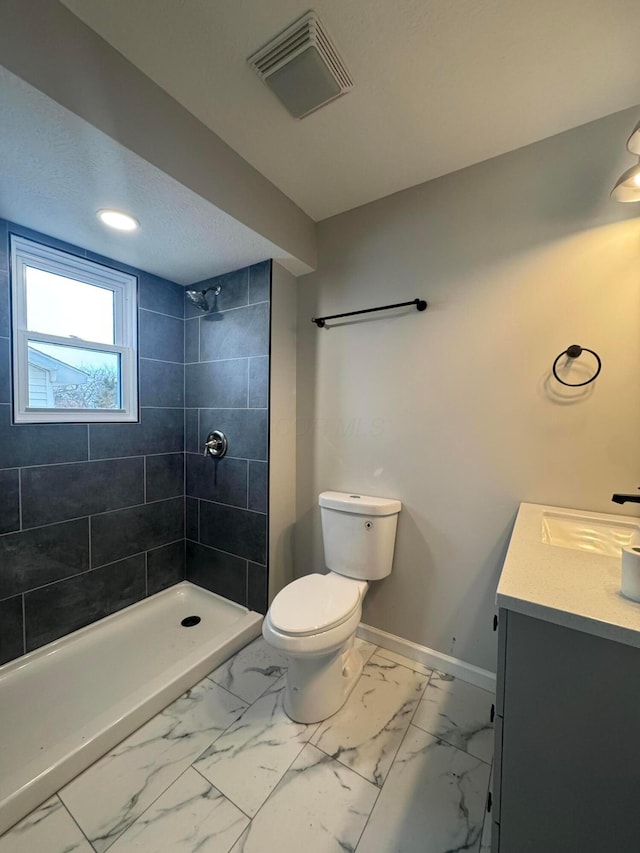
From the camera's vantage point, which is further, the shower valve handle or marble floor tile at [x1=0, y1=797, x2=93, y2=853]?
the shower valve handle

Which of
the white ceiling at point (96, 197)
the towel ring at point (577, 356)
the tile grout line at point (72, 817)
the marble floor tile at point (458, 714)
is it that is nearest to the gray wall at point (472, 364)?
the towel ring at point (577, 356)

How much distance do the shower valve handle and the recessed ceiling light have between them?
1.10 metres

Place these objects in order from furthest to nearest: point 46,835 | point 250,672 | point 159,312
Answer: point 159,312 < point 250,672 < point 46,835

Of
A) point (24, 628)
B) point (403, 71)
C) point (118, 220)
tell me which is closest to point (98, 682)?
point (24, 628)

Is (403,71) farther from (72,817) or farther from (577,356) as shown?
(72,817)

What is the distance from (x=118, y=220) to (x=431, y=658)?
2.49 metres

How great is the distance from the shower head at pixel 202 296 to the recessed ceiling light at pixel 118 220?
47cm

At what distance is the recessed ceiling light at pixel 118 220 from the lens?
1.39 metres

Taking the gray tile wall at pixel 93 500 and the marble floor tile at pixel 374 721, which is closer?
the marble floor tile at pixel 374 721

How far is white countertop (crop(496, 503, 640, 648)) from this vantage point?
623 mm

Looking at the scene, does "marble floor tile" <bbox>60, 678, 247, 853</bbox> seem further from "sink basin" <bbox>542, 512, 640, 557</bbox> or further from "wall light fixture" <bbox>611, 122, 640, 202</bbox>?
"wall light fixture" <bbox>611, 122, 640, 202</bbox>

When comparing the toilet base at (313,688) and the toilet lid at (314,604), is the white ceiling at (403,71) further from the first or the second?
the toilet base at (313,688)

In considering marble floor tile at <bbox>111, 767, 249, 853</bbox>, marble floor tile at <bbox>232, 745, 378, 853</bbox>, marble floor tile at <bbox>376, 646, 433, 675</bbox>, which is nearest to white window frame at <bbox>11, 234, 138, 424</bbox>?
marble floor tile at <bbox>111, 767, 249, 853</bbox>

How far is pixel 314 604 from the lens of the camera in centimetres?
137
